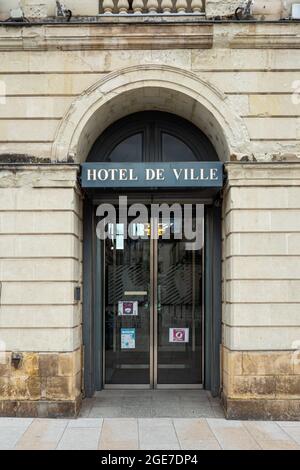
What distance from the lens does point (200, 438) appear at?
252 inches

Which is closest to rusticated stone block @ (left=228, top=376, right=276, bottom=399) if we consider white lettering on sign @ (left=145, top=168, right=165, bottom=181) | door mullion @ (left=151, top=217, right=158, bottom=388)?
door mullion @ (left=151, top=217, right=158, bottom=388)

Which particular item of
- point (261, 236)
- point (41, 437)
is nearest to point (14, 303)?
point (41, 437)

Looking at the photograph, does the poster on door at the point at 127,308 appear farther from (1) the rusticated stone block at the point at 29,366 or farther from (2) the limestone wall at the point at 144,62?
(2) the limestone wall at the point at 144,62

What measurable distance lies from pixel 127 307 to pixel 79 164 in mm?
2908

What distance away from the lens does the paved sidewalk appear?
6094 millimetres

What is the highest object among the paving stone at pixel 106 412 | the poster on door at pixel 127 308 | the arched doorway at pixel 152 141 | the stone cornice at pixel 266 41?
the stone cornice at pixel 266 41

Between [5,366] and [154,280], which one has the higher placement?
[154,280]

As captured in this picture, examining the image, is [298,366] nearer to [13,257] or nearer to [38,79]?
[13,257]

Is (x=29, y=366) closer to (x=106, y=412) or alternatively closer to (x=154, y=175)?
(x=106, y=412)

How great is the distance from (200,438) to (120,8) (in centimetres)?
666

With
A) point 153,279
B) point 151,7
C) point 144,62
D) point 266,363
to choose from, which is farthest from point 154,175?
point 266,363

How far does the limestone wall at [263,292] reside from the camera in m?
7.20

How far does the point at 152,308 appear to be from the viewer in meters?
8.82

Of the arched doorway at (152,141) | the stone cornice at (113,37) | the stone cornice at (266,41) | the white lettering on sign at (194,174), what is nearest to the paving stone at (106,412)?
the white lettering on sign at (194,174)
